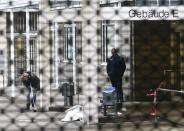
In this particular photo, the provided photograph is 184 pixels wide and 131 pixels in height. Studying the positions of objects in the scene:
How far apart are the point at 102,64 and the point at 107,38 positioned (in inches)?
9.2

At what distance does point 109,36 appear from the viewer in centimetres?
489

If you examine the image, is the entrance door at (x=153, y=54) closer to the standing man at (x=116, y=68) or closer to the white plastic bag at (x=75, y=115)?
the standing man at (x=116, y=68)

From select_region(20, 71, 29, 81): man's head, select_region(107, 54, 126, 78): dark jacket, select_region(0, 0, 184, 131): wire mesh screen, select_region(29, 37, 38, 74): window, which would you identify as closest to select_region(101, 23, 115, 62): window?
select_region(0, 0, 184, 131): wire mesh screen

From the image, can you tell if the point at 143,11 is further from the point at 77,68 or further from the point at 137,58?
the point at 77,68

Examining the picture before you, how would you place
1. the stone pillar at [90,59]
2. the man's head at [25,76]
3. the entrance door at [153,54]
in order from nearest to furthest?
the stone pillar at [90,59], the entrance door at [153,54], the man's head at [25,76]

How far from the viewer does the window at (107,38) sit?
458cm

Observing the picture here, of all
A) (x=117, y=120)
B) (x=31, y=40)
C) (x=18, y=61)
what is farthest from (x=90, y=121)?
(x=31, y=40)

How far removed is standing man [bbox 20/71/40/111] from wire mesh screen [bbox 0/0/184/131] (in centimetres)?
1

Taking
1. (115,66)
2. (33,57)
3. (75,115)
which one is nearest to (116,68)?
(115,66)

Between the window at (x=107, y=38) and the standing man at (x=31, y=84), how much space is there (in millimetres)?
810

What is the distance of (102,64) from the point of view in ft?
15.6

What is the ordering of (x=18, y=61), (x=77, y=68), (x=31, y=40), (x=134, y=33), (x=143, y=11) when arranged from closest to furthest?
1. (x=143, y=11)
2. (x=134, y=33)
3. (x=77, y=68)
4. (x=18, y=61)
5. (x=31, y=40)

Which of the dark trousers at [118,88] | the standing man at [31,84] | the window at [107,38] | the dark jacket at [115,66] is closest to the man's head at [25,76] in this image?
the standing man at [31,84]

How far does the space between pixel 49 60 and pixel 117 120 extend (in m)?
0.77
